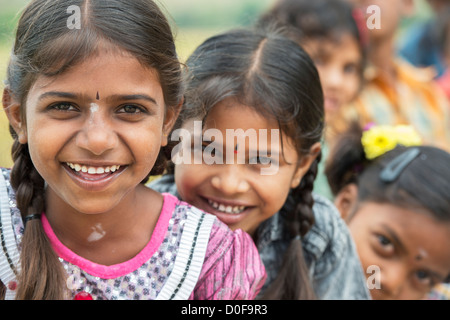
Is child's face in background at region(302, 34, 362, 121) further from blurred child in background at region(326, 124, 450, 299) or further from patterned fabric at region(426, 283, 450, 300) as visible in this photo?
patterned fabric at region(426, 283, 450, 300)

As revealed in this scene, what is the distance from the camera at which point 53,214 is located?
158 centimetres

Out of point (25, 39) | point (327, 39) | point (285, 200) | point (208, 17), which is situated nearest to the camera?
point (25, 39)

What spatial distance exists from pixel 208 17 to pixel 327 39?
122 inches

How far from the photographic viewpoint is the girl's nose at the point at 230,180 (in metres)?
1.79

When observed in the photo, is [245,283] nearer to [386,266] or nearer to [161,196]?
[161,196]

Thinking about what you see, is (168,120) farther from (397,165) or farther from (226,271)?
(397,165)

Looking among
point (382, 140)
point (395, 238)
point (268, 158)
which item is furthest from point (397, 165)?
point (268, 158)

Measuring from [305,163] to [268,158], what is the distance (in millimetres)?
221

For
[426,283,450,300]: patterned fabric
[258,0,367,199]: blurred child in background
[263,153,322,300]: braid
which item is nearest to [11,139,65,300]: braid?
[263,153,322,300]: braid

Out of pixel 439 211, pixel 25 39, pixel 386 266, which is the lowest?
→ pixel 386 266

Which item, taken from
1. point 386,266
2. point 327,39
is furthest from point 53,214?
point 327,39

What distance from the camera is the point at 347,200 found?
8.14 ft

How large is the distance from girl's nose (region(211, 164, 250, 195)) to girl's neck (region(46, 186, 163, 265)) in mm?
257

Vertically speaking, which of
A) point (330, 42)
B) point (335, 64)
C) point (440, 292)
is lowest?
point (440, 292)
